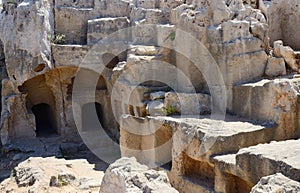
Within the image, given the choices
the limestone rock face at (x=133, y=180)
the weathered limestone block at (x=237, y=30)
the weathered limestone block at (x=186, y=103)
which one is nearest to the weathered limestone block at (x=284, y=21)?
the weathered limestone block at (x=237, y=30)

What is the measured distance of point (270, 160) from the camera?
5.96 meters

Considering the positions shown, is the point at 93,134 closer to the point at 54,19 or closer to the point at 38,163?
the point at 38,163

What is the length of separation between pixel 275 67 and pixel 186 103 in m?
2.42

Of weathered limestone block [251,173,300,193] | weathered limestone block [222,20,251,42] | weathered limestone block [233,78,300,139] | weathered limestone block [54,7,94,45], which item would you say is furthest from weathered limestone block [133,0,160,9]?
weathered limestone block [251,173,300,193]

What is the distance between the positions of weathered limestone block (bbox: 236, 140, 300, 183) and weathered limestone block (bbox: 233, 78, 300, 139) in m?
1.02

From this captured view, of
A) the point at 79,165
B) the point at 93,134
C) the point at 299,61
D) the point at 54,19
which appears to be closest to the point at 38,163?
the point at 79,165

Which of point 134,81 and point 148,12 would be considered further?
point 148,12

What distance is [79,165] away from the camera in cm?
1239

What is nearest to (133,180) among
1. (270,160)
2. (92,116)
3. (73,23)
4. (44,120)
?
(270,160)

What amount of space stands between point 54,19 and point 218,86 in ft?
25.1

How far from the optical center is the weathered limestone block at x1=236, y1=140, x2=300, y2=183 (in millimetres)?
5609

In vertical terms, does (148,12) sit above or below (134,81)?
above

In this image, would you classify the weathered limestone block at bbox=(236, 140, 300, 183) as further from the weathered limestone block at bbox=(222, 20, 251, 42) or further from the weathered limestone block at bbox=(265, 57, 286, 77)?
the weathered limestone block at bbox=(222, 20, 251, 42)

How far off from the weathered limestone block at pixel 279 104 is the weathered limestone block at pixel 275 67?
2.82 feet
